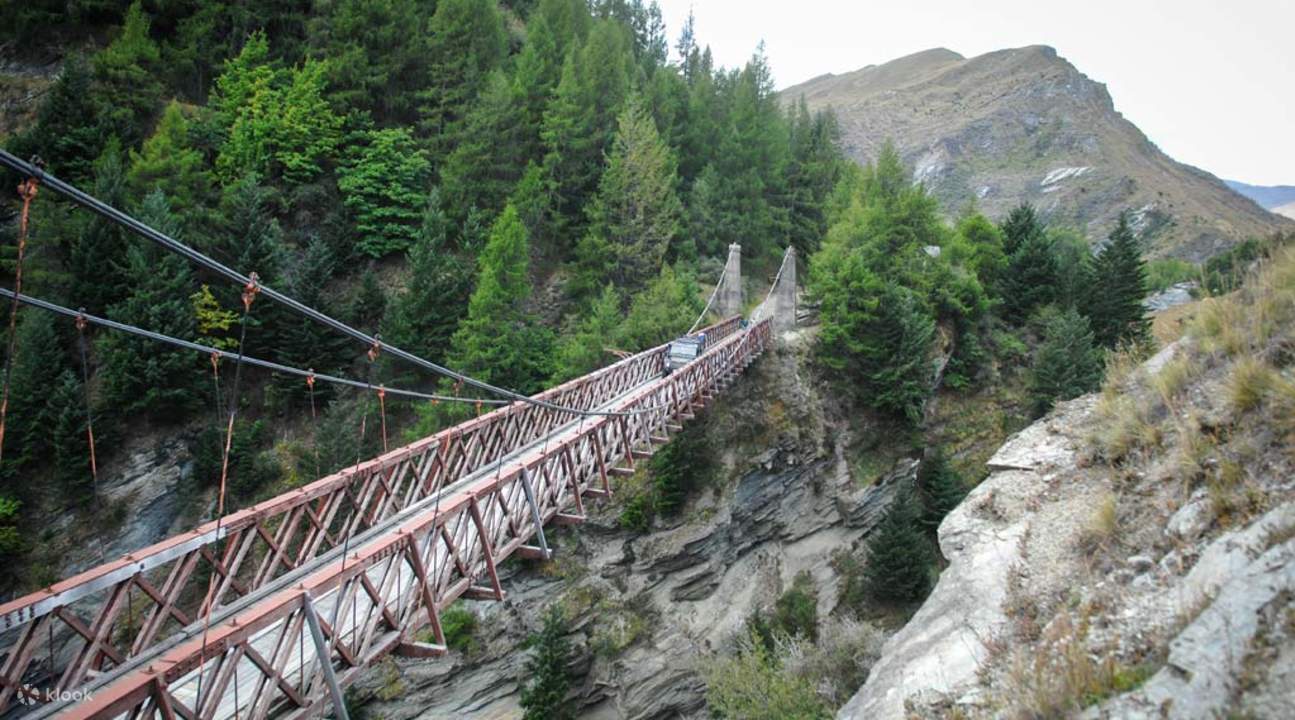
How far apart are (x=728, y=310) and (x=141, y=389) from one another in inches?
881

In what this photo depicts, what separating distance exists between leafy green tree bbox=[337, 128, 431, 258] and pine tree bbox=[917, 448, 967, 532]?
74.2 feet

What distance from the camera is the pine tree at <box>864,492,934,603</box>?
66.4 feet

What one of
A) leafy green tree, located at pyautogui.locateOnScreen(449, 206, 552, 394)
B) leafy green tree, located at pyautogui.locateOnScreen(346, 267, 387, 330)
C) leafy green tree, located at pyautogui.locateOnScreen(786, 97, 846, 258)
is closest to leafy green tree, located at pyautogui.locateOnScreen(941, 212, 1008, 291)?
leafy green tree, located at pyautogui.locateOnScreen(786, 97, 846, 258)

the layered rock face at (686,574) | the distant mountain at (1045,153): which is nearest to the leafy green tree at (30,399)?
the layered rock face at (686,574)

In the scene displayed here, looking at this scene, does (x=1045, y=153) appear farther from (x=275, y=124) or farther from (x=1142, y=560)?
(x=1142, y=560)

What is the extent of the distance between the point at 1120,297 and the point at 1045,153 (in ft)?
298

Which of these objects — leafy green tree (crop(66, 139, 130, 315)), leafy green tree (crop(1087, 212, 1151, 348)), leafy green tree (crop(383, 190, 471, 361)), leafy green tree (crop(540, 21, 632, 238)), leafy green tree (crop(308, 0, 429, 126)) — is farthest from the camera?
leafy green tree (crop(540, 21, 632, 238))

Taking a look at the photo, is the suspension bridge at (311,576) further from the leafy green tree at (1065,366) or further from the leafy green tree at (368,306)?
the leafy green tree at (1065,366)

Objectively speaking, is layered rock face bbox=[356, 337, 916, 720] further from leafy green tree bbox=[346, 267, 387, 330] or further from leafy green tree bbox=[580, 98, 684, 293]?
leafy green tree bbox=[346, 267, 387, 330]

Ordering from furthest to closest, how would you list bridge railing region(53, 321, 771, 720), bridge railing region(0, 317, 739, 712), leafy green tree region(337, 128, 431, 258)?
leafy green tree region(337, 128, 431, 258) → bridge railing region(0, 317, 739, 712) → bridge railing region(53, 321, 771, 720)

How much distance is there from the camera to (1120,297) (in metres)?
27.1

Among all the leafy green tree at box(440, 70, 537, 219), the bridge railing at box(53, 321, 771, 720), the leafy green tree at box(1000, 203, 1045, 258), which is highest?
the leafy green tree at box(440, 70, 537, 219)

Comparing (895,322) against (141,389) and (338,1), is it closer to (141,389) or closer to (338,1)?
(141,389)

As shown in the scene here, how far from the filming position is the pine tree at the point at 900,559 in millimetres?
20234
